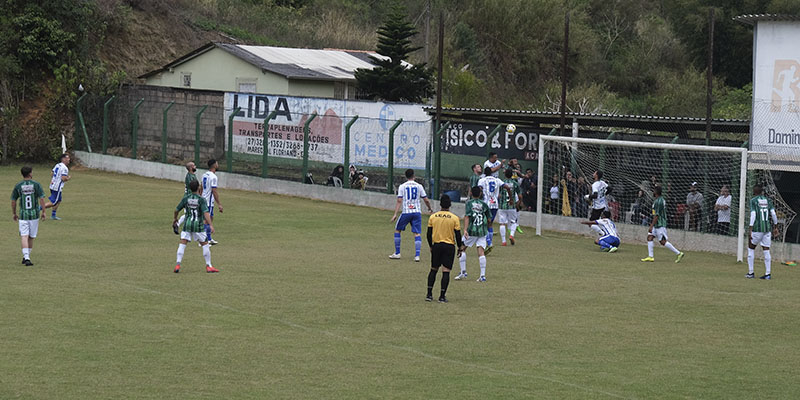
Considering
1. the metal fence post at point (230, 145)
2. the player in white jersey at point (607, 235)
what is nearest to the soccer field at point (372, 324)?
the player in white jersey at point (607, 235)

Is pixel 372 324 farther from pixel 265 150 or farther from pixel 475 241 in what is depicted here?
pixel 265 150

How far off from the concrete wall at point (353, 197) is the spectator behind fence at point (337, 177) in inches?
11.6

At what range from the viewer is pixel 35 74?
46.2m

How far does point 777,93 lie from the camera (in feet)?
85.4

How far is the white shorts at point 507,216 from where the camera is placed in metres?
25.9

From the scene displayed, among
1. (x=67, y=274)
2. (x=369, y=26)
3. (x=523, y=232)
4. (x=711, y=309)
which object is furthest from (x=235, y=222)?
(x=369, y=26)

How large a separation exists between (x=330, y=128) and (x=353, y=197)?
304cm

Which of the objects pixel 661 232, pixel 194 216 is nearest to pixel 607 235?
pixel 661 232

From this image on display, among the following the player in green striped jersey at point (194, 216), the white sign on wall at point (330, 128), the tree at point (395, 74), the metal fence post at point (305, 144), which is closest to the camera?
the player in green striped jersey at point (194, 216)

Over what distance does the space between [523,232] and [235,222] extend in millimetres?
7894

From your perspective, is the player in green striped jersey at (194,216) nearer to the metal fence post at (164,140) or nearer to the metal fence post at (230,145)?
the metal fence post at (230,145)

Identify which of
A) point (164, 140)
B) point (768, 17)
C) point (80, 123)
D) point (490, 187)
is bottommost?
point (490, 187)

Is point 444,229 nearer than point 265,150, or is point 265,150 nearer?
point 444,229

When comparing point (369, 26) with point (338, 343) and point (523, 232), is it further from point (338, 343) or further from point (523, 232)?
point (338, 343)
